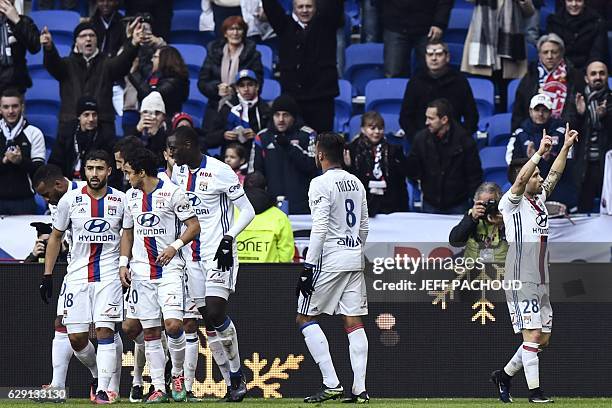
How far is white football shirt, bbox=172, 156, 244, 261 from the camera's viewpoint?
12539 millimetres

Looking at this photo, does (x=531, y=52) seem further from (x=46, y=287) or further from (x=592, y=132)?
(x=46, y=287)

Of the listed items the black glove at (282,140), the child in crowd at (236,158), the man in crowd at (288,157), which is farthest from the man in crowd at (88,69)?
the black glove at (282,140)

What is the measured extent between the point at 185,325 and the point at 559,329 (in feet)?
11.5

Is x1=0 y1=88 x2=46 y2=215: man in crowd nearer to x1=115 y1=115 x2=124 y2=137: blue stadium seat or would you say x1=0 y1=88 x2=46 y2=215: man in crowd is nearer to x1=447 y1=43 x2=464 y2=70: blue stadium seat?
x1=115 y1=115 x2=124 y2=137: blue stadium seat

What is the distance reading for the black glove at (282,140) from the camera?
638 inches

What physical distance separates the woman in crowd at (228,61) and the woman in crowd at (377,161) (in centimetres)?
198

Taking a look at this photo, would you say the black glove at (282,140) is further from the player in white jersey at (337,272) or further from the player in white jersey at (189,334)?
the player in white jersey at (337,272)

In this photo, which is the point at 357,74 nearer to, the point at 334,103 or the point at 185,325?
the point at 334,103

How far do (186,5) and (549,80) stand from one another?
20.8 feet

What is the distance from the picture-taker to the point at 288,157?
16188mm

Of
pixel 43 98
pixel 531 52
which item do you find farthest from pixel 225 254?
pixel 531 52

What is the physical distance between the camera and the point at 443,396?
1355 centimetres

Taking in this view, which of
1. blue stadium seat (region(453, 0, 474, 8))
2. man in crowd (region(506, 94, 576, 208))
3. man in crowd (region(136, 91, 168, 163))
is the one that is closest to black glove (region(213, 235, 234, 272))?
man in crowd (region(136, 91, 168, 163))

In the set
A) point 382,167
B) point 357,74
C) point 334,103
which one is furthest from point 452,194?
point 357,74
